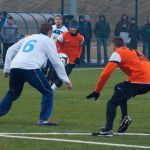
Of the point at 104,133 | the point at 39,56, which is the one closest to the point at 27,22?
the point at 39,56

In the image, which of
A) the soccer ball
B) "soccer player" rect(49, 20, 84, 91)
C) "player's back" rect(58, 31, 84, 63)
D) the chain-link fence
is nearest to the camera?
the soccer ball

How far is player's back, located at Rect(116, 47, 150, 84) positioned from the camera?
14.3 meters

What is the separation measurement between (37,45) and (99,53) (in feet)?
71.4

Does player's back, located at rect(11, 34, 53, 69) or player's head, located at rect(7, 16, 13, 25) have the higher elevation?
player's back, located at rect(11, 34, 53, 69)

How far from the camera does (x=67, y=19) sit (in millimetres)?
35188

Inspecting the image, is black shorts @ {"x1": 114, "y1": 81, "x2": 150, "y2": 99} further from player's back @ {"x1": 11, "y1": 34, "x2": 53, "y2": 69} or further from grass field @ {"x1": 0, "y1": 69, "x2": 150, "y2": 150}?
player's back @ {"x1": 11, "y1": 34, "x2": 53, "y2": 69}

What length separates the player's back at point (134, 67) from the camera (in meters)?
14.3

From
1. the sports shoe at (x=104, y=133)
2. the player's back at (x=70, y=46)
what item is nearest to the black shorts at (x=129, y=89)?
the sports shoe at (x=104, y=133)

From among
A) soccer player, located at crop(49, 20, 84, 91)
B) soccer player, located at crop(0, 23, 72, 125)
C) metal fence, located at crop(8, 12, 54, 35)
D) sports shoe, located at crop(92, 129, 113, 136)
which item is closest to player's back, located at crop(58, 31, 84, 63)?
soccer player, located at crop(49, 20, 84, 91)

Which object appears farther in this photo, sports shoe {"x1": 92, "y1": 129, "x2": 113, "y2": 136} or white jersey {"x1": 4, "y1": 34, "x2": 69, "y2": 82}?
white jersey {"x1": 4, "y1": 34, "x2": 69, "y2": 82}

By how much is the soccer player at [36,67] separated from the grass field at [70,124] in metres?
0.47

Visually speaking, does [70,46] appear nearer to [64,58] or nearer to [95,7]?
[64,58]

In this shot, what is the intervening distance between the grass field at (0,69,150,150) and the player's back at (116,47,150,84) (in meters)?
0.92

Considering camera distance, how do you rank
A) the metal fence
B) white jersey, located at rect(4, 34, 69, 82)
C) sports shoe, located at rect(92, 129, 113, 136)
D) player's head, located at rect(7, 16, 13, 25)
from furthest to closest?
the metal fence, player's head, located at rect(7, 16, 13, 25), white jersey, located at rect(4, 34, 69, 82), sports shoe, located at rect(92, 129, 113, 136)
